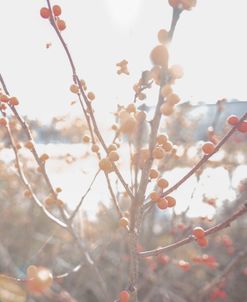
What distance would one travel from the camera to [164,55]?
98 centimetres

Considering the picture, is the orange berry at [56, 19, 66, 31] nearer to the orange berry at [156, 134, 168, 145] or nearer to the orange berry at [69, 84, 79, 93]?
the orange berry at [69, 84, 79, 93]

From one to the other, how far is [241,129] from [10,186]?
4.71 m

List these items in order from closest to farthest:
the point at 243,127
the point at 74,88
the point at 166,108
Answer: the point at 166,108 < the point at 243,127 < the point at 74,88

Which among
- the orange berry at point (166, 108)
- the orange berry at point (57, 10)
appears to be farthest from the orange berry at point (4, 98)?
the orange berry at point (166, 108)

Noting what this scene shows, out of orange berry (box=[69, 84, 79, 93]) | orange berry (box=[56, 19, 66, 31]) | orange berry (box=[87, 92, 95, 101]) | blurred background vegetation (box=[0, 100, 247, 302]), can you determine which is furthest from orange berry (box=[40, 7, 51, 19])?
blurred background vegetation (box=[0, 100, 247, 302])

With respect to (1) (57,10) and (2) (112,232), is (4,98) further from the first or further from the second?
(2) (112,232)

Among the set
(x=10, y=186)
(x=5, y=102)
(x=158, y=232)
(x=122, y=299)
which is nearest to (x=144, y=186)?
(x=122, y=299)

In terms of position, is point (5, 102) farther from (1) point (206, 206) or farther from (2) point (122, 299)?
(1) point (206, 206)

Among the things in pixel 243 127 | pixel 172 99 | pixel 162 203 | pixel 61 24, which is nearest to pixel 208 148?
pixel 243 127

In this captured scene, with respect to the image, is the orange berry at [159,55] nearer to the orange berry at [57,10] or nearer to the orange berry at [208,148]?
the orange berry at [208,148]

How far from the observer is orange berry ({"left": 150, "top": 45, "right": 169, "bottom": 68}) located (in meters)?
0.98

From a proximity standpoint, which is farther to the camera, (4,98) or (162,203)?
(4,98)

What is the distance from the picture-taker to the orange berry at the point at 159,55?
0.98 metres

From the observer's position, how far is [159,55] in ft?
3.21
